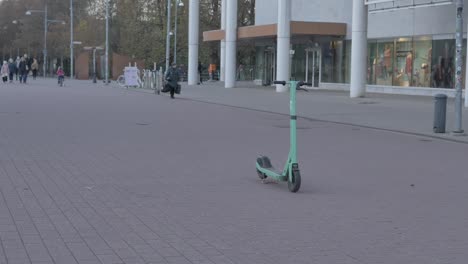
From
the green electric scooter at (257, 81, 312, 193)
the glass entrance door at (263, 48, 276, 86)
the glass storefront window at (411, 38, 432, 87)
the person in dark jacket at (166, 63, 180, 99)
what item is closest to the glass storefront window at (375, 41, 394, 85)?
the glass storefront window at (411, 38, 432, 87)

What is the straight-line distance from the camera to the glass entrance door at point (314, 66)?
44031 mm

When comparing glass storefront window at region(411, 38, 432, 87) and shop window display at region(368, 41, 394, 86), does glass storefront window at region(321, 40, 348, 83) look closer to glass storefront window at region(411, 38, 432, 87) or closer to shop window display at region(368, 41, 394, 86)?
shop window display at region(368, 41, 394, 86)

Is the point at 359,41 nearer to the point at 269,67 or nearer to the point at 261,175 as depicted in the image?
the point at 269,67

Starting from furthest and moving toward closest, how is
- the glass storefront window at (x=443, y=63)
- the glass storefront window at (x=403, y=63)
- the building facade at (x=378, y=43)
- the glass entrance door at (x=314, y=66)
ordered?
the glass entrance door at (x=314, y=66) → the glass storefront window at (x=403, y=63) → the building facade at (x=378, y=43) → the glass storefront window at (x=443, y=63)

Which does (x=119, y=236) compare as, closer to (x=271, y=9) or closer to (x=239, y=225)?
(x=239, y=225)

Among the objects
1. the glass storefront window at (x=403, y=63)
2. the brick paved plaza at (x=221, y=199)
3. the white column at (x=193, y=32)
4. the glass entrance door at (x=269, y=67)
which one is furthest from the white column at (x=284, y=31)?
the brick paved plaza at (x=221, y=199)

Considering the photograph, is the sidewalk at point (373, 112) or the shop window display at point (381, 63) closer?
the sidewalk at point (373, 112)

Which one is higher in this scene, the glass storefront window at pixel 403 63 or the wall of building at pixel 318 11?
the wall of building at pixel 318 11

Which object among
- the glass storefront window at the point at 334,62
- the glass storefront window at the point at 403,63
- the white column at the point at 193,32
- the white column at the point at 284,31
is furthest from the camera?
the white column at the point at 193,32

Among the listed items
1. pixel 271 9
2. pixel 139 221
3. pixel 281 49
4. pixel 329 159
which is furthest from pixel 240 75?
pixel 139 221

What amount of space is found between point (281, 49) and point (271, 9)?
10.2 m

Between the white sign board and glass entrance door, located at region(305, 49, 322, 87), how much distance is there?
10.7 meters

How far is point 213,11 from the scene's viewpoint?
222 ft

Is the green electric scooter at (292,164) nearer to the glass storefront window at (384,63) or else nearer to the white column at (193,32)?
the glass storefront window at (384,63)
